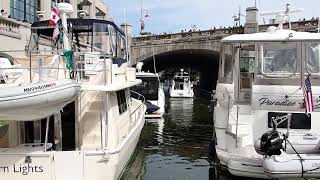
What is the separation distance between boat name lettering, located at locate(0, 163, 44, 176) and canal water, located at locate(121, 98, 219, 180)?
3558 mm

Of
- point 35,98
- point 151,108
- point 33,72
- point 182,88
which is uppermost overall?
point 33,72

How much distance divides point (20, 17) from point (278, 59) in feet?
86.0

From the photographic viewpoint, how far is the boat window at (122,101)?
12.0 m

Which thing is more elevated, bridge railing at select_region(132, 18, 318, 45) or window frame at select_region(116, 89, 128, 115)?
bridge railing at select_region(132, 18, 318, 45)

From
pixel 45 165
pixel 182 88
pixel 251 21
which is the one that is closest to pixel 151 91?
pixel 251 21

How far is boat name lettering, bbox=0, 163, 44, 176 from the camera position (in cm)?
861

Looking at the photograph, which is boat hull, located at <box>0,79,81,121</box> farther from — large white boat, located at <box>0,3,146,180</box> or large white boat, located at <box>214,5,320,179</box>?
large white boat, located at <box>214,5,320,179</box>

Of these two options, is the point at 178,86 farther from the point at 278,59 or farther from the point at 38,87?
the point at 38,87

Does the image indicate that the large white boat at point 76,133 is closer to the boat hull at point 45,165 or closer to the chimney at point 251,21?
the boat hull at point 45,165

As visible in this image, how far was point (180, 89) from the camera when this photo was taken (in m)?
47.8

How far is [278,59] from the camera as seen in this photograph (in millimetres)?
11672

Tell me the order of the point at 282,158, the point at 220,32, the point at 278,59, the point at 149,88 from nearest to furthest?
the point at 282,158
the point at 278,59
the point at 149,88
the point at 220,32

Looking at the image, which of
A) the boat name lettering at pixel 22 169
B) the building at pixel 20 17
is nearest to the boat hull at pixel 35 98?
the boat name lettering at pixel 22 169

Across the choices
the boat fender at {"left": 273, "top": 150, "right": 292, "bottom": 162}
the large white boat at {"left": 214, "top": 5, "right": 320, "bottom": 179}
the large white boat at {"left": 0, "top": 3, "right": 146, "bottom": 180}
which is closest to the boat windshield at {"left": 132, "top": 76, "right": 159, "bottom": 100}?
the large white boat at {"left": 214, "top": 5, "right": 320, "bottom": 179}
